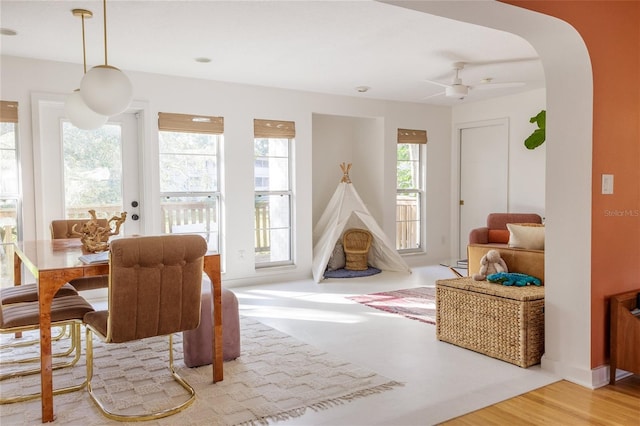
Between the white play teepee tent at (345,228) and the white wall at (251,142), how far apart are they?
0.25 meters

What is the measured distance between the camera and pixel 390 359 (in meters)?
3.26

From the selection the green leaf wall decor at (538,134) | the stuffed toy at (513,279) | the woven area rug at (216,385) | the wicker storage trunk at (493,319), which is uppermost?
the green leaf wall decor at (538,134)

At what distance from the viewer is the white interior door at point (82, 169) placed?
185 inches

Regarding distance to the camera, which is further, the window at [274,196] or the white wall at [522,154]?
the white wall at [522,154]

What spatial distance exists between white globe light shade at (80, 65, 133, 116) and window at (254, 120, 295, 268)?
3.10 metres

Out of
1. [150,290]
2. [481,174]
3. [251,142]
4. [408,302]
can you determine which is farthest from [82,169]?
[481,174]

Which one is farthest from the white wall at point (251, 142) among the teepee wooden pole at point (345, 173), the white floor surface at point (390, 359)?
the white floor surface at point (390, 359)

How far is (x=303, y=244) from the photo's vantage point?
617 centimetres

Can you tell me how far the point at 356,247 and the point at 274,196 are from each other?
136cm

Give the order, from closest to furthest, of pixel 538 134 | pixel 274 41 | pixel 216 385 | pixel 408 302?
pixel 216 385
pixel 274 41
pixel 408 302
pixel 538 134

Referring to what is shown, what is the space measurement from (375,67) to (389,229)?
2546mm

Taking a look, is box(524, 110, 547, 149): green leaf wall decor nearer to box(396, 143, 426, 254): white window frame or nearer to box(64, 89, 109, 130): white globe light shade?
box(396, 143, 426, 254): white window frame

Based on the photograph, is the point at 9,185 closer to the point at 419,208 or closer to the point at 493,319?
the point at 493,319

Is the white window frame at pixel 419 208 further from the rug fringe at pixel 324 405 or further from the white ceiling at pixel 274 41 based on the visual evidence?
the rug fringe at pixel 324 405
